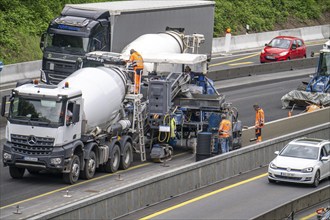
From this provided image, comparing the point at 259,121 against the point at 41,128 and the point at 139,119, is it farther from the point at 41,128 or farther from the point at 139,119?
the point at 41,128

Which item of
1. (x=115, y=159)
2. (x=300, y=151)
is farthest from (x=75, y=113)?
(x=300, y=151)

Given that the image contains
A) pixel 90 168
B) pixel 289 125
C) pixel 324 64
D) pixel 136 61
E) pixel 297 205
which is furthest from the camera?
pixel 324 64

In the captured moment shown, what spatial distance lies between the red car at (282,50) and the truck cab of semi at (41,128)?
30709 millimetres

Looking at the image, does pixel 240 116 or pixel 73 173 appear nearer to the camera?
pixel 73 173

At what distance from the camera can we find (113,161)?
102 feet

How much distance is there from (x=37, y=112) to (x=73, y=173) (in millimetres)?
1976

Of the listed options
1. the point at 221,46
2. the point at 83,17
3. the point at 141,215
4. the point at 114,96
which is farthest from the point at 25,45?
the point at 141,215

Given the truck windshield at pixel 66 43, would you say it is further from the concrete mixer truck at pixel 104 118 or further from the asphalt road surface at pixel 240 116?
the asphalt road surface at pixel 240 116

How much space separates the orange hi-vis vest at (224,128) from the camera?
111ft

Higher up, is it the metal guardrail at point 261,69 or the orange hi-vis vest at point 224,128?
the orange hi-vis vest at point 224,128

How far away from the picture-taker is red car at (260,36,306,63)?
58844mm

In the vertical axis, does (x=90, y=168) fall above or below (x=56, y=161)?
below

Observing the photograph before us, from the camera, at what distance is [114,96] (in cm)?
3147

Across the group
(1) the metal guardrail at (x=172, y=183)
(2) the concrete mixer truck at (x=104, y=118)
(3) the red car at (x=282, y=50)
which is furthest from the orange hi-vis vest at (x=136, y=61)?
(3) the red car at (x=282, y=50)
